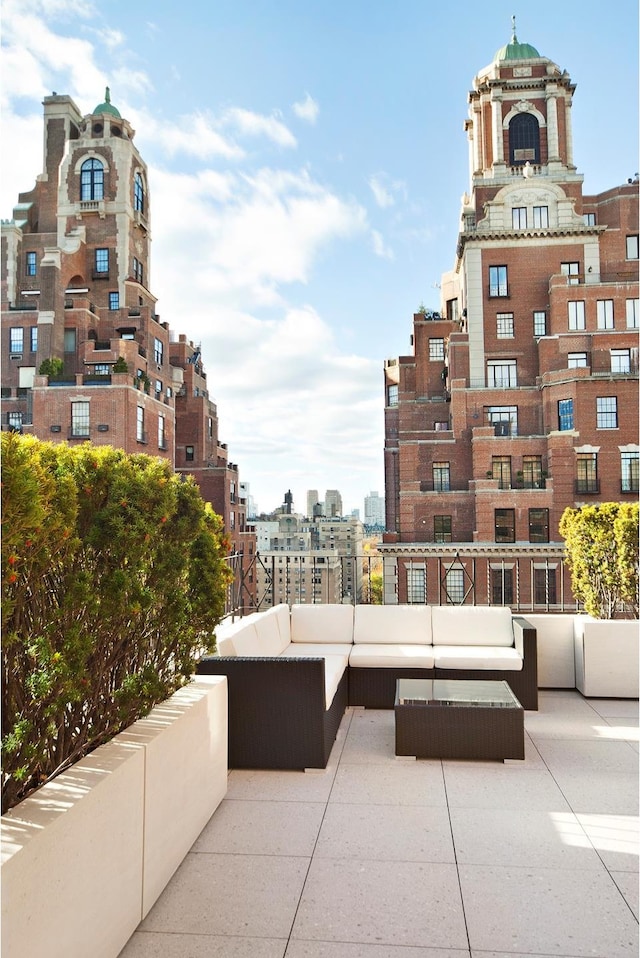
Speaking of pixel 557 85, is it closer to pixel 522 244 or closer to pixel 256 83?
pixel 522 244

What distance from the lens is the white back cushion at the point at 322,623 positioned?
673 cm

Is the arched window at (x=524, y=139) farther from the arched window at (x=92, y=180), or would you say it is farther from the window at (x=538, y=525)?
the arched window at (x=92, y=180)

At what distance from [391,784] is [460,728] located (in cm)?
69

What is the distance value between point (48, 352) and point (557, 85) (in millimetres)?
29198

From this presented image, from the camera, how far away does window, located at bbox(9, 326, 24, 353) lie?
3412cm

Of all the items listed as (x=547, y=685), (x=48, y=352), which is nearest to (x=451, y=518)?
(x=48, y=352)

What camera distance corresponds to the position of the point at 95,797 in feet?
7.78

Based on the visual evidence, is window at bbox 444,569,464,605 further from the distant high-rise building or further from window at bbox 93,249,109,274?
the distant high-rise building

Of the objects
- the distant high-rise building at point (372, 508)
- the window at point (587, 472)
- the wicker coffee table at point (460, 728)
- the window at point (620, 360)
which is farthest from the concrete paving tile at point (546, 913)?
the distant high-rise building at point (372, 508)

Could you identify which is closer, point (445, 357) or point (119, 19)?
point (119, 19)

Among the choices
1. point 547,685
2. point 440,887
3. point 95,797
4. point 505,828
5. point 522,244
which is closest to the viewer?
point 95,797

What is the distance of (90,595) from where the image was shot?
8.85ft

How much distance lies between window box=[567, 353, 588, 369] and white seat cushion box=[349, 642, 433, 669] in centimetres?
2617

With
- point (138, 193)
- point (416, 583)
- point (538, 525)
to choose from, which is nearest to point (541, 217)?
point (538, 525)
